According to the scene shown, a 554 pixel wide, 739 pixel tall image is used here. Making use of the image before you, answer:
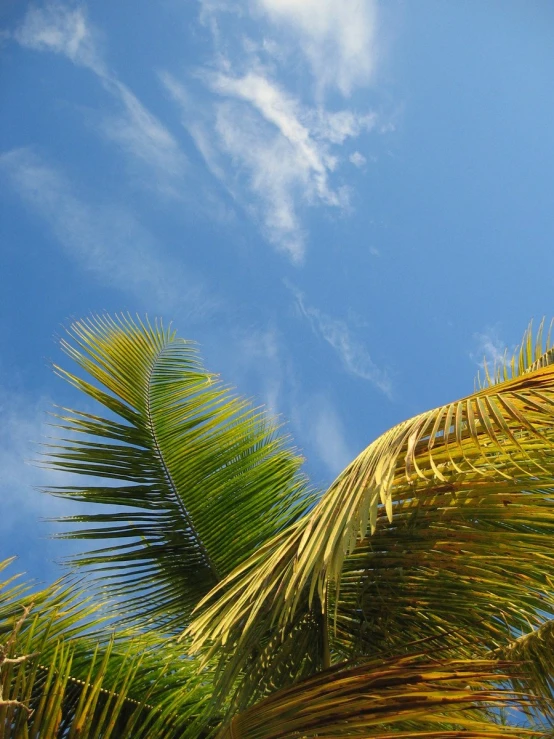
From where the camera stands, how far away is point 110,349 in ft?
12.7

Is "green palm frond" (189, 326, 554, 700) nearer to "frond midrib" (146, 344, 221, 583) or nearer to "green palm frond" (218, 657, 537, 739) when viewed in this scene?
"green palm frond" (218, 657, 537, 739)

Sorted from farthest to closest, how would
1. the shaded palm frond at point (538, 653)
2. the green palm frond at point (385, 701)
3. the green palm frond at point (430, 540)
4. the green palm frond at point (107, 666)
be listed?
the shaded palm frond at point (538, 653) < the green palm frond at point (107, 666) < the green palm frond at point (430, 540) < the green palm frond at point (385, 701)

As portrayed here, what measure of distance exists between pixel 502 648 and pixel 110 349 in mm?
2501

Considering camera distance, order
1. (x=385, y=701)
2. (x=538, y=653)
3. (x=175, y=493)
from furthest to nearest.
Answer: (x=175, y=493) < (x=538, y=653) < (x=385, y=701)

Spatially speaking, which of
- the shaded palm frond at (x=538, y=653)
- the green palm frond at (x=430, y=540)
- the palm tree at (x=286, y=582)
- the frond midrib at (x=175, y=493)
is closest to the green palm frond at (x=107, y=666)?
the palm tree at (x=286, y=582)

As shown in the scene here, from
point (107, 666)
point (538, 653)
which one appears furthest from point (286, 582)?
point (538, 653)

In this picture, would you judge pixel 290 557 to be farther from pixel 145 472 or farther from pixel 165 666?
pixel 145 472

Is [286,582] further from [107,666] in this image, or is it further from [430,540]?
[107,666]

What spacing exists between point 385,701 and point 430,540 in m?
0.75

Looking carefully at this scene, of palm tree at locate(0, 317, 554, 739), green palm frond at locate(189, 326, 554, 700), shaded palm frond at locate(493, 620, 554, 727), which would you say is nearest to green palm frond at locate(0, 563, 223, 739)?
palm tree at locate(0, 317, 554, 739)

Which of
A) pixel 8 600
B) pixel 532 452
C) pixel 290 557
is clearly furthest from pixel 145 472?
pixel 532 452

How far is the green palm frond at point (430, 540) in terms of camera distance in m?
1.75

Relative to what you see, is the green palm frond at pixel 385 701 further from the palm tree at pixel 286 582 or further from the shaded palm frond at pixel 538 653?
the shaded palm frond at pixel 538 653

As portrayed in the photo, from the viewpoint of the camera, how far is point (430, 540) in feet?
7.31
